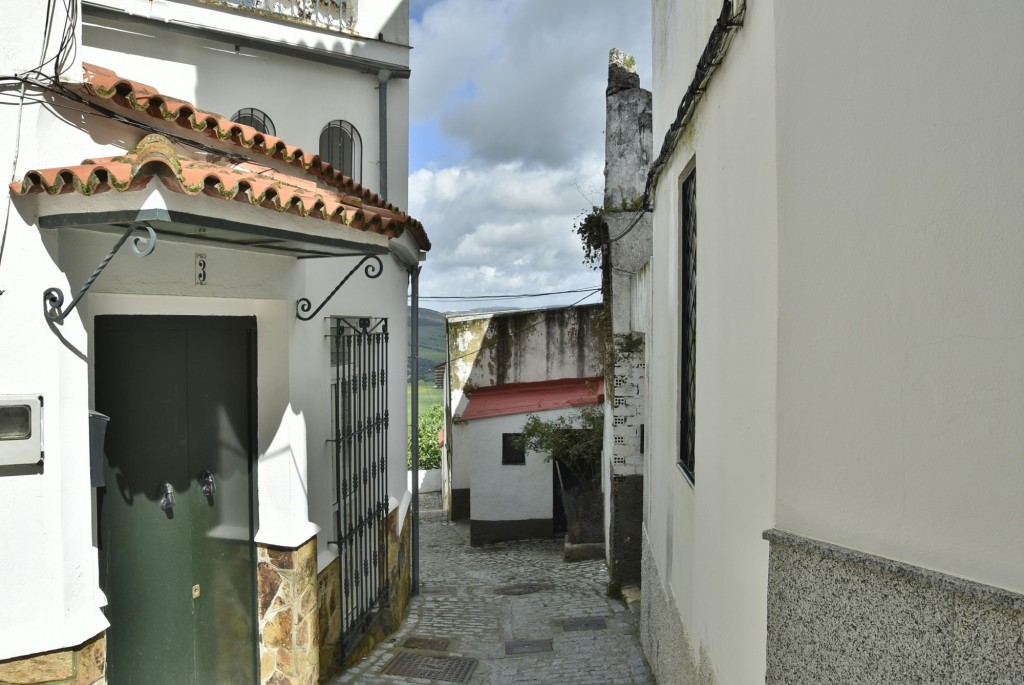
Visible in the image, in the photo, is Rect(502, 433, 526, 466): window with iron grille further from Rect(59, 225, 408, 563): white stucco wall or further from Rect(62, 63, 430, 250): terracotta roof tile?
Rect(62, 63, 430, 250): terracotta roof tile

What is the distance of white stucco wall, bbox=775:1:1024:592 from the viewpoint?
2100 millimetres

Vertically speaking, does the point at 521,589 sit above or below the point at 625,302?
below

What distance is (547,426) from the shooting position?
14.1m

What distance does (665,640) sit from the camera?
569cm

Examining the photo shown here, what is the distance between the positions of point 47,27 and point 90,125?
0.45m

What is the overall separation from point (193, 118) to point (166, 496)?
87.8 inches

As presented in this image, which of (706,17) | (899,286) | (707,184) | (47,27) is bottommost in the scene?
(899,286)

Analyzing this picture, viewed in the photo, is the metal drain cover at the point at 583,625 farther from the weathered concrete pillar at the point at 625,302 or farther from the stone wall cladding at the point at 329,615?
the stone wall cladding at the point at 329,615

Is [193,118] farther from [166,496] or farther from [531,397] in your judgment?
[531,397]

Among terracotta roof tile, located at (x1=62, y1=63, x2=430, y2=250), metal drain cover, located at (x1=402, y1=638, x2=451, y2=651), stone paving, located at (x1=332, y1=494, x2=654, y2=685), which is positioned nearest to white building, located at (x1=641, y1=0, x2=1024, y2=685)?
terracotta roof tile, located at (x1=62, y1=63, x2=430, y2=250)

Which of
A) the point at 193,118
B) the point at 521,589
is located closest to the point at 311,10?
the point at 193,118

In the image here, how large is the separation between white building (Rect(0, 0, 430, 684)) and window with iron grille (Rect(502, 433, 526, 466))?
692 centimetres

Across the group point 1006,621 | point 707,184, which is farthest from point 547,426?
point 1006,621

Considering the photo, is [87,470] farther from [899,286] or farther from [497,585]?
[497,585]
